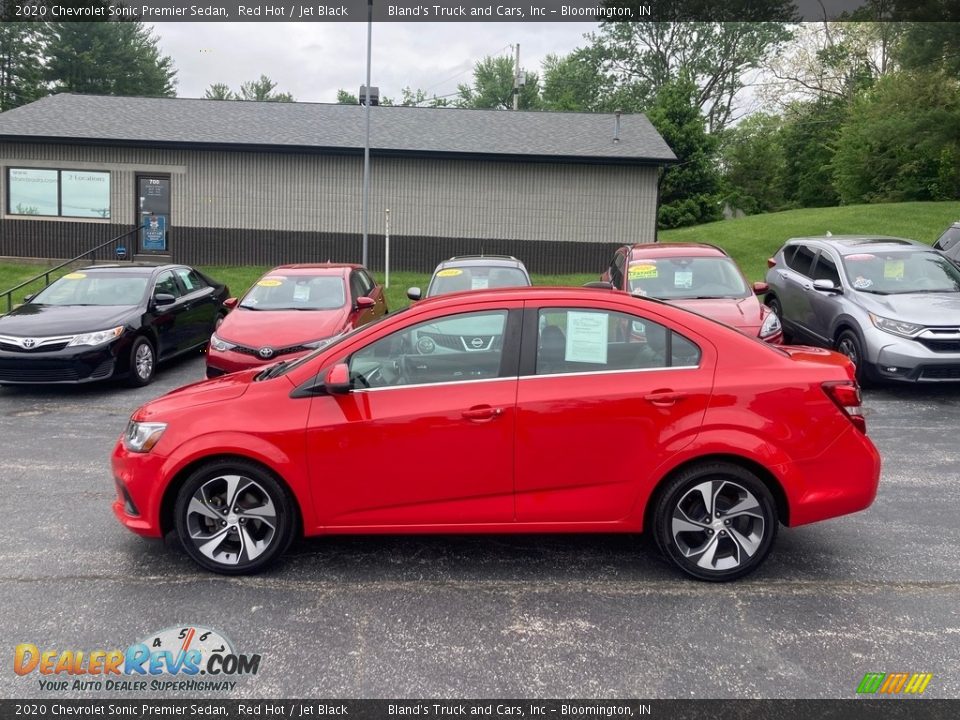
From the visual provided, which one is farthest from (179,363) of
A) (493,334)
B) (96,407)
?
(493,334)

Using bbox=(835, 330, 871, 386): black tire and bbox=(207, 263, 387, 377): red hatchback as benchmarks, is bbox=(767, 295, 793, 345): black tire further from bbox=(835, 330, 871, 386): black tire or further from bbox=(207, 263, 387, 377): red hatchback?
bbox=(207, 263, 387, 377): red hatchback

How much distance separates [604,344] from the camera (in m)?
4.80

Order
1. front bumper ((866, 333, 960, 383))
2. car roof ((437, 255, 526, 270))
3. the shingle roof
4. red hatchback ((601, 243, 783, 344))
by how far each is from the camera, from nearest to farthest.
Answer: front bumper ((866, 333, 960, 383)) < red hatchback ((601, 243, 783, 344)) < car roof ((437, 255, 526, 270)) < the shingle roof

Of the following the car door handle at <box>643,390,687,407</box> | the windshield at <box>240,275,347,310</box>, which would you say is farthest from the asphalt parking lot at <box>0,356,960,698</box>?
the windshield at <box>240,275,347,310</box>

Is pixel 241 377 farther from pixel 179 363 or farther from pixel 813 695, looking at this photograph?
pixel 179 363

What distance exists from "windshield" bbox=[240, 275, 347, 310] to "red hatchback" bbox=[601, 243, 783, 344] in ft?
12.3

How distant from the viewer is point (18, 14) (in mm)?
51312

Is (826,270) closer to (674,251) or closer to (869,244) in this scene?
(869,244)

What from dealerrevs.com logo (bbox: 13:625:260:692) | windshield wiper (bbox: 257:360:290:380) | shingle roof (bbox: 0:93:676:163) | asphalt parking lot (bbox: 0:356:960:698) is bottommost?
dealerrevs.com logo (bbox: 13:625:260:692)

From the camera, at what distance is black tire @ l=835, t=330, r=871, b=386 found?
32.3 ft

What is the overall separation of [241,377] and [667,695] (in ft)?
10.0

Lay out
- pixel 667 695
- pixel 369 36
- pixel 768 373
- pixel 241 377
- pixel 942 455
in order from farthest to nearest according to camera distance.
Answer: pixel 369 36 < pixel 942 455 < pixel 241 377 < pixel 768 373 < pixel 667 695

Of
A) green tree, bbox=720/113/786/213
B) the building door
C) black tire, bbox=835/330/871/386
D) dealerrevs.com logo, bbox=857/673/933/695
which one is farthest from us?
green tree, bbox=720/113/786/213

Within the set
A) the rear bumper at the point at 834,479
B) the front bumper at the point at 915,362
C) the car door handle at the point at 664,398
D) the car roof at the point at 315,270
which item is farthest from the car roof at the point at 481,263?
the rear bumper at the point at 834,479
